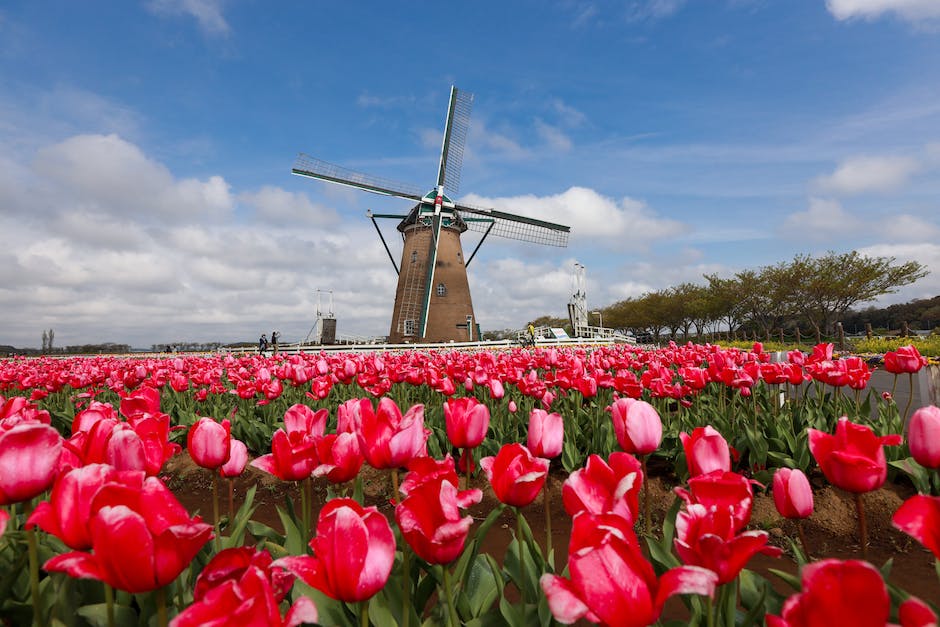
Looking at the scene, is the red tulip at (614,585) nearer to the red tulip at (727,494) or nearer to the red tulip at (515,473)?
the red tulip at (727,494)

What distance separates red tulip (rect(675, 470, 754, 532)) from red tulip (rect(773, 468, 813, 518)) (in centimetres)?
56

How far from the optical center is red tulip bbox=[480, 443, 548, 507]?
147cm

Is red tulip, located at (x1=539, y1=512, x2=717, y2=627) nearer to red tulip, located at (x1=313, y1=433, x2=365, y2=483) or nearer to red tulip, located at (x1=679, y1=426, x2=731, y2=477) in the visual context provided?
red tulip, located at (x1=679, y1=426, x2=731, y2=477)

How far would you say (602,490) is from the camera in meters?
1.28

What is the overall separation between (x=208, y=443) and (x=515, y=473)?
1.25 meters

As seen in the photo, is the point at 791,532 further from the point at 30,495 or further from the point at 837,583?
the point at 30,495

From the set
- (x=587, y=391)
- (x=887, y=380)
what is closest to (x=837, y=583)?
(x=587, y=391)

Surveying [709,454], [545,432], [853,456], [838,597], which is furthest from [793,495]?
[838,597]

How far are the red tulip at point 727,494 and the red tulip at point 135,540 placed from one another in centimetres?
105

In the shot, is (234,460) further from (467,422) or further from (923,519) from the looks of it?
(923,519)

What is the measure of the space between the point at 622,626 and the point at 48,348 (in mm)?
67193

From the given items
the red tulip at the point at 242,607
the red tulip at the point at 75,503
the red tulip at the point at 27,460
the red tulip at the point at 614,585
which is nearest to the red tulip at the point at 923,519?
the red tulip at the point at 614,585

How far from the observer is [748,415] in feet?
17.0

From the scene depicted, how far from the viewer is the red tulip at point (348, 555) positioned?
1053 millimetres
